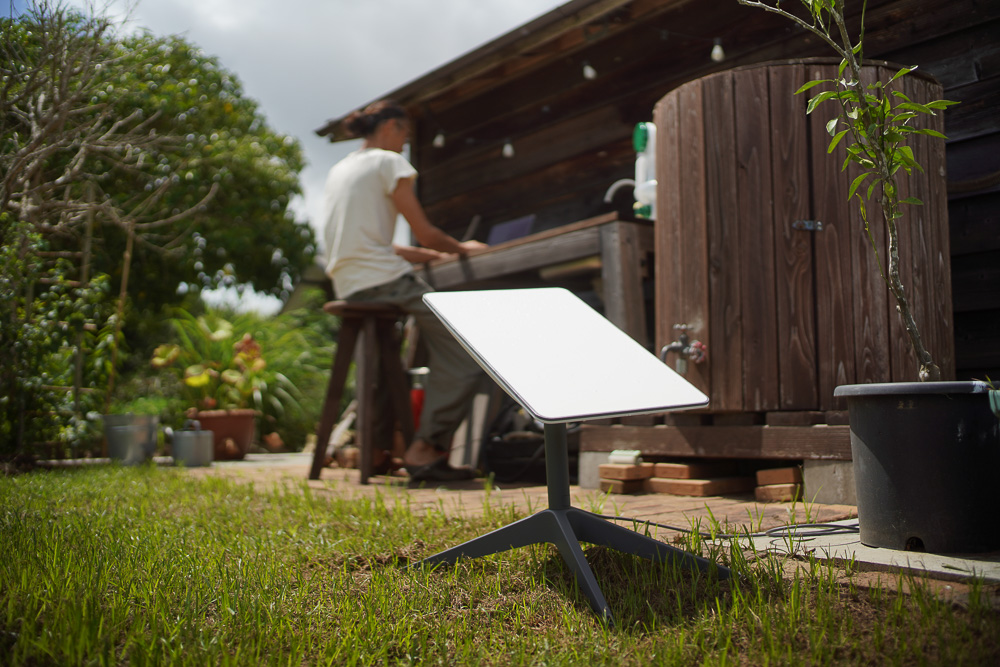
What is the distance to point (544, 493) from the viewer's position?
328 cm

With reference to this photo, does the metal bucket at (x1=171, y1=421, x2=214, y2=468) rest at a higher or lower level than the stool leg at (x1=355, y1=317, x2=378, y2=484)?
lower

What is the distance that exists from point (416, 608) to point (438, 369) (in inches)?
94.7

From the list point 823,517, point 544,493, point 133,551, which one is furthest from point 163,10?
point 823,517

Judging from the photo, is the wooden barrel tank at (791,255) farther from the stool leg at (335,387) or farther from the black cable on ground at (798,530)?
the stool leg at (335,387)

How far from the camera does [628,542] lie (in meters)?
1.87

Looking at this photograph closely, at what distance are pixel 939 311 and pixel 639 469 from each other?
4.00 feet

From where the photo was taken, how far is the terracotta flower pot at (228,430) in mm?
6926

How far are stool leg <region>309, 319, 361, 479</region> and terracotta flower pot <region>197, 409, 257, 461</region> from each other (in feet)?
9.81

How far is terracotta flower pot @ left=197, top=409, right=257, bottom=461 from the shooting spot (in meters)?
6.93

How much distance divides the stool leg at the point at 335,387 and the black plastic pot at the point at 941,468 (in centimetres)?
288

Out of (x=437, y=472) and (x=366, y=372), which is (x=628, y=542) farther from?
(x=366, y=372)

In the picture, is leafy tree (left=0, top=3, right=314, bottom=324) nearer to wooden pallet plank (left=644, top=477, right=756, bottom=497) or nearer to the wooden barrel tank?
the wooden barrel tank

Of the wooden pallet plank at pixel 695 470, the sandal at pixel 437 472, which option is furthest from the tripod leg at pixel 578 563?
the sandal at pixel 437 472

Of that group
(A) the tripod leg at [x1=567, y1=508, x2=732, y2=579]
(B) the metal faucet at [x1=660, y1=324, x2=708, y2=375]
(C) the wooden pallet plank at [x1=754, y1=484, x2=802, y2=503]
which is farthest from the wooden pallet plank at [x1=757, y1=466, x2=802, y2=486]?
(A) the tripod leg at [x1=567, y1=508, x2=732, y2=579]
